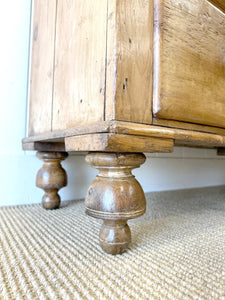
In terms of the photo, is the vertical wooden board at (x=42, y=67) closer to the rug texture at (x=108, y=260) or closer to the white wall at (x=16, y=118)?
the white wall at (x=16, y=118)

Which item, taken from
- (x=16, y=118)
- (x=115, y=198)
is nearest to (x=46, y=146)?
(x=16, y=118)

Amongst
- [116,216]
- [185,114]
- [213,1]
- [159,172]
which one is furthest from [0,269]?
[159,172]

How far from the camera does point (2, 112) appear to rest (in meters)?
0.77

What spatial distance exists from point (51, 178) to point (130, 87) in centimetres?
41

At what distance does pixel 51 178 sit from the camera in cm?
68

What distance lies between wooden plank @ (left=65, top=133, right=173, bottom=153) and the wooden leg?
2cm

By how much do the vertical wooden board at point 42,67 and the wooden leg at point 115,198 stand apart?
0.89 ft

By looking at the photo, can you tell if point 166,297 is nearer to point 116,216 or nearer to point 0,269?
point 116,216

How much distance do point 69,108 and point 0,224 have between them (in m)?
0.33

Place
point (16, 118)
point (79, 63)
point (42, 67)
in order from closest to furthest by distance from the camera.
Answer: point (79, 63) → point (42, 67) → point (16, 118)

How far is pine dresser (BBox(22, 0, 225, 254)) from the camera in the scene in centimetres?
37

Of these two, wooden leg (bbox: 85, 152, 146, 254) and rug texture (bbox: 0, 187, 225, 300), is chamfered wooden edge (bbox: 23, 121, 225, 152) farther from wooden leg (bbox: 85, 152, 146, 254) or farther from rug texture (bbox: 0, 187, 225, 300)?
rug texture (bbox: 0, 187, 225, 300)

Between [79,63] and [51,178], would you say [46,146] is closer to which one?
[51,178]

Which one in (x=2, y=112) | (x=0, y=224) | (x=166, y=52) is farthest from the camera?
(x=2, y=112)
